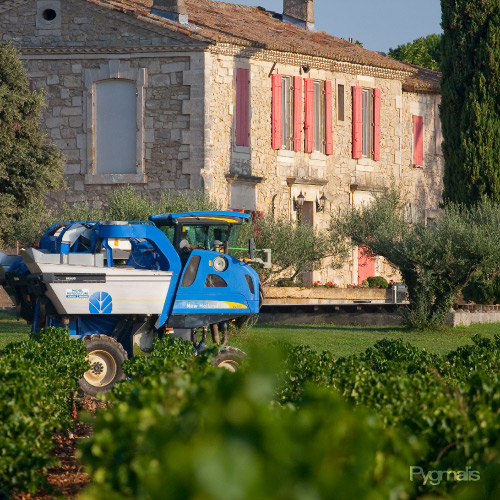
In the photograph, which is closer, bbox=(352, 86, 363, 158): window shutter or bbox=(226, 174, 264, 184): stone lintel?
bbox=(226, 174, 264, 184): stone lintel

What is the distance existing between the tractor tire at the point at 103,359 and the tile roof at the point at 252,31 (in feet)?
50.0

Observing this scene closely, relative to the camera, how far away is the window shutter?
30.7 m

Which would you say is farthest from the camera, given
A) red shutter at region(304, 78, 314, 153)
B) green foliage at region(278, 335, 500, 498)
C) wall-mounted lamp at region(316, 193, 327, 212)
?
wall-mounted lamp at region(316, 193, 327, 212)

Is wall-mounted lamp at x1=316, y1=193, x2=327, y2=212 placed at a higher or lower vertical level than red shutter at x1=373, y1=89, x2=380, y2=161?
lower

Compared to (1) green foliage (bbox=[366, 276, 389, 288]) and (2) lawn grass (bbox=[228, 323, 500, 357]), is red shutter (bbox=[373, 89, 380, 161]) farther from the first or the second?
(2) lawn grass (bbox=[228, 323, 500, 357])

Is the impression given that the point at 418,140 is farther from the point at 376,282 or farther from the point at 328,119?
the point at 376,282

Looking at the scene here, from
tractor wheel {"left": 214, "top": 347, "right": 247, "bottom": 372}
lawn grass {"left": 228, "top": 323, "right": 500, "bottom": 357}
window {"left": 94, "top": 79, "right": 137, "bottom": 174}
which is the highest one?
window {"left": 94, "top": 79, "right": 137, "bottom": 174}

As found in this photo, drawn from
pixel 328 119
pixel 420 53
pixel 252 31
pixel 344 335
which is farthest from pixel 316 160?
pixel 420 53

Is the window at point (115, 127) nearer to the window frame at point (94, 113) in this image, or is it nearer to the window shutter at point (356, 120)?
the window frame at point (94, 113)

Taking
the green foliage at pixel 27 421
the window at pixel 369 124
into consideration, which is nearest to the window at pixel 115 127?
the window at pixel 369 124

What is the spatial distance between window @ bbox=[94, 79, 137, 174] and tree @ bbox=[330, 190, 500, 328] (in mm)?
7737

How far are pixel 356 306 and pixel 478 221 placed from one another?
3.59 m

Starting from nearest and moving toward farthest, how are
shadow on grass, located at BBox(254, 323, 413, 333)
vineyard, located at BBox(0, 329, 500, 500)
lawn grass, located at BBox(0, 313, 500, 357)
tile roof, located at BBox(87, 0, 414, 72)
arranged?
vineyard, located at BBox(0, 329, 500, 500) → lawn grass, located at BBox(0, 313, 500, 357) → shadow on grass, located at BBox(254, 323, 413, 333) → tile roof, located at BBox(87, 0, 414, 72)

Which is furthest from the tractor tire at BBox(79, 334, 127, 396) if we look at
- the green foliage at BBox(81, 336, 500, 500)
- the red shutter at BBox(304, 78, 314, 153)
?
the red shutter at BBox(304, 78, 314, 153)
